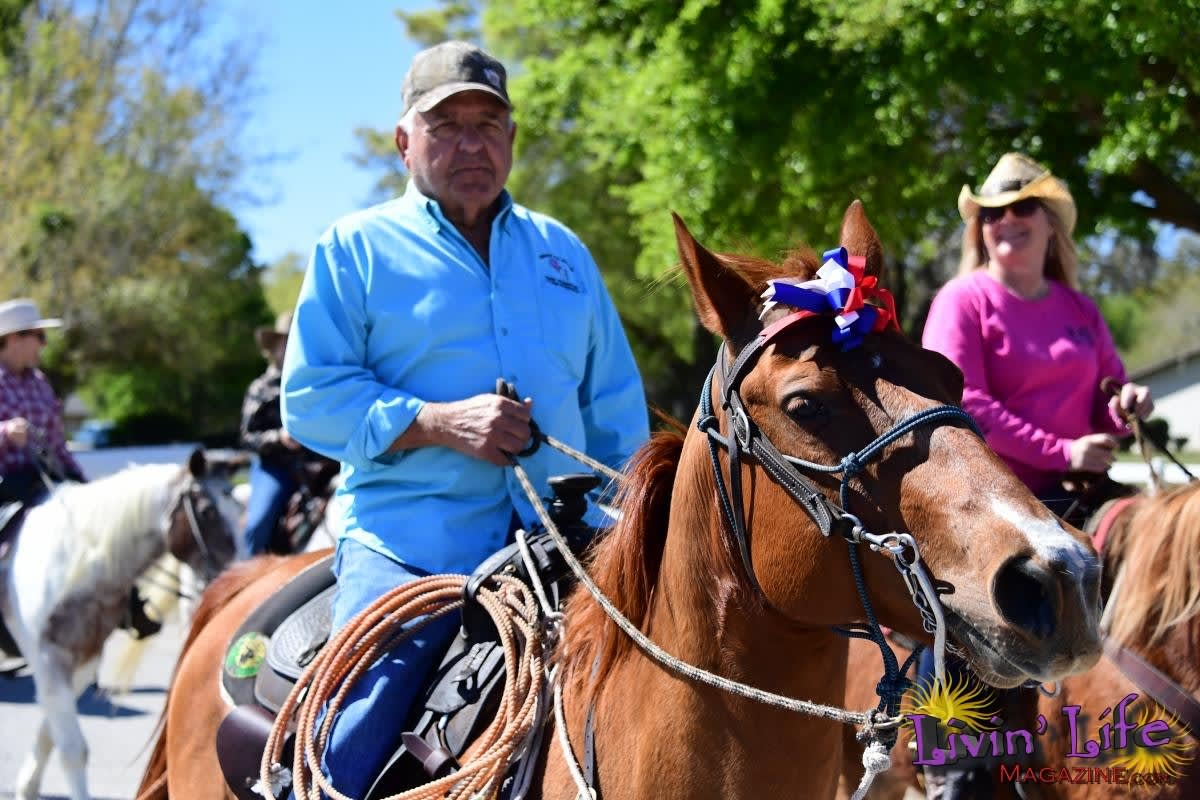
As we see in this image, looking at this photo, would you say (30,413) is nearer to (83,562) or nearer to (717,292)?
(83,562)

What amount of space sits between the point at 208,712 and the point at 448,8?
2560cm

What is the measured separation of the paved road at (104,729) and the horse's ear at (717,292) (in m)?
5.01

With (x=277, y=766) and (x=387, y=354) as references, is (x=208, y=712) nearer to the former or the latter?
(x=277, y=766)

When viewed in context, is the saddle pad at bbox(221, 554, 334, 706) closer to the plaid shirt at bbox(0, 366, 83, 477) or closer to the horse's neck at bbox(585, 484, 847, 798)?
the horse's neck at bbox(585, 484, 847, 798)

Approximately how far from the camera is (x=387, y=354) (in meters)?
2.85

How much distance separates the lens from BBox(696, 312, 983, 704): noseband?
1.82 metres

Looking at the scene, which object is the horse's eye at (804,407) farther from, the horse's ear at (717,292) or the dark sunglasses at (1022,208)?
the dark sunglasses at (1022,208)

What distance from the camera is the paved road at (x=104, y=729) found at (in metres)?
7.05

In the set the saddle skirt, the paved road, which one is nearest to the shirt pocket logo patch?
the saddle skirt

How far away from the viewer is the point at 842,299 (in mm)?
2043

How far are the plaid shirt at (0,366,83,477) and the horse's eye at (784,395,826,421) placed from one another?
624cm

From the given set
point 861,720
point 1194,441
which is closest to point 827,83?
point 861,720

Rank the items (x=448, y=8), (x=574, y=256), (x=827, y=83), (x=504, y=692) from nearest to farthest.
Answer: (x=504, y=692), (x=574, y=256), (x=827, y=83), (x=448, y=8)

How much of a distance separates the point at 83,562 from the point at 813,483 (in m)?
6.03
